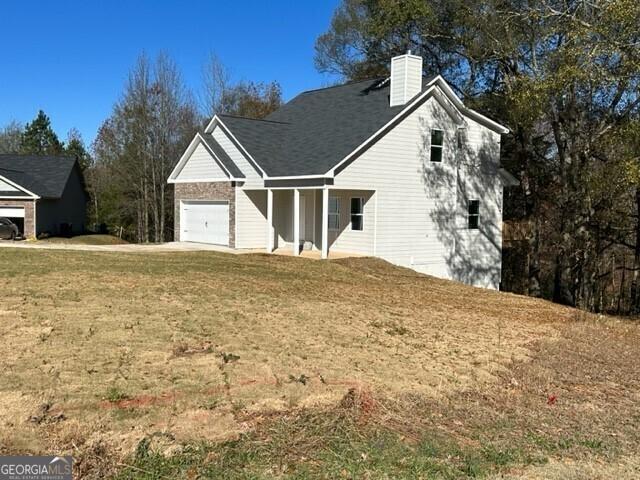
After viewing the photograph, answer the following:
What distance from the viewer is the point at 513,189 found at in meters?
30.3

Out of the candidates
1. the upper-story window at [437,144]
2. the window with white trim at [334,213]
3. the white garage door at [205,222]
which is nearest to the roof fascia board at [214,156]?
the white garage door at [205,222]

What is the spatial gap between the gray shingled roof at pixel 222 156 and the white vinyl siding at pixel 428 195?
15.5ft

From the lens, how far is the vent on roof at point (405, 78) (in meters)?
21.4

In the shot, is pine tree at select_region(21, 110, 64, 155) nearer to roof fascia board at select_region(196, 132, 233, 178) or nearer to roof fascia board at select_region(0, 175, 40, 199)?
roof fascia board at select_region(0, 175, 40, 199)

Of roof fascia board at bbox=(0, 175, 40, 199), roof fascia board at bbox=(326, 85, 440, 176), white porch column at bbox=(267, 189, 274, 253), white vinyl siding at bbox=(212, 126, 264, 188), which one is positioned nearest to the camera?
roof fascia board at bbox=(326, 85, 440, 176)

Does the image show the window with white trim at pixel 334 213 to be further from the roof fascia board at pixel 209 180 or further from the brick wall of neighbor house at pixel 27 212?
the brick wall of neighbor house at pixel 27 212

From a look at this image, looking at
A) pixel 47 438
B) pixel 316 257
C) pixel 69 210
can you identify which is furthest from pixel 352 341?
pixel 69 210

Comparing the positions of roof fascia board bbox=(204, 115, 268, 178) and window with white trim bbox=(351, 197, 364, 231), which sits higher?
roof fascia board bbox=(204, 115, 268, 178)

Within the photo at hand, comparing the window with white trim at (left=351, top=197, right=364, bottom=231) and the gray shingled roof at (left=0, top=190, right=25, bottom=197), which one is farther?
the gray shingled roof at (left=0, top=190, right=25, bottom=197)

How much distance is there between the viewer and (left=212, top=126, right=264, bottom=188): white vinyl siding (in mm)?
22453

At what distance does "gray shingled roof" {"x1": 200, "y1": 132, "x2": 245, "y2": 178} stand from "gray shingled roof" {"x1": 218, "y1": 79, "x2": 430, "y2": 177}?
36.7 inches

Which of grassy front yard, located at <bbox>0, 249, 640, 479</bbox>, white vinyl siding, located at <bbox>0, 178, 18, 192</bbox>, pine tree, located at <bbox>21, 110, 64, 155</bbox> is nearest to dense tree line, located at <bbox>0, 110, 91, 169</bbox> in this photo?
pine tree, located at <bbox>21, 110, 64, 155</bbox>

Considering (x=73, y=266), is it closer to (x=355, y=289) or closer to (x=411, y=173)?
(x=355, y=289)

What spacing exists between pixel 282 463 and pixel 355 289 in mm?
9086
